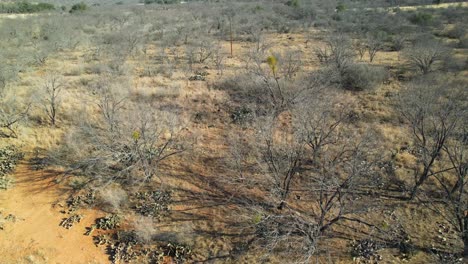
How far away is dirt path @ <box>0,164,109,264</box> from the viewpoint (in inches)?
301

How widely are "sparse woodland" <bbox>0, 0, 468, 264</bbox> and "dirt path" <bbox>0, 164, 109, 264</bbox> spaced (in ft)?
0.84

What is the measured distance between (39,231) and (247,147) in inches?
267

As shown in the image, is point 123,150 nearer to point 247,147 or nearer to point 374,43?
point 247,147

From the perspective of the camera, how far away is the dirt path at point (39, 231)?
7.66 meters

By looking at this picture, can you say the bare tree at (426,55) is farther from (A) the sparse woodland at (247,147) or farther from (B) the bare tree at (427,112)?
(B) the bare tree at (427,112)

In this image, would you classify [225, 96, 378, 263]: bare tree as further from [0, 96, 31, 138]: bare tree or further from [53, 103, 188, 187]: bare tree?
[0, 96, 31, 138]: bare tree

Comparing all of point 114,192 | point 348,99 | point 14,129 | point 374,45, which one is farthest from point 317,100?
point 14,129

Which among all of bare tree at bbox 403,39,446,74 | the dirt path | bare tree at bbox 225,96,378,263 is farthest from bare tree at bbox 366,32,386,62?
the dirt path

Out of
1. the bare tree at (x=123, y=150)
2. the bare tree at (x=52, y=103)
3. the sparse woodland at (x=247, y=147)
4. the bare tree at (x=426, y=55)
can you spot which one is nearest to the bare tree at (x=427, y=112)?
the sparse woodland at (x=247, y=147)

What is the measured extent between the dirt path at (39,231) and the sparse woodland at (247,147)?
26 cm

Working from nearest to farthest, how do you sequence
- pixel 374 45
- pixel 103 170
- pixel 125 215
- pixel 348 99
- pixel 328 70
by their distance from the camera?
pixel 125 215 → pixel 103 170 → pixel 348 99 → pixel 328 70 → pixel 374 45

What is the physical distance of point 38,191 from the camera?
9789 mm

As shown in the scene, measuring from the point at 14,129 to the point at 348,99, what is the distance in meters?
14.4

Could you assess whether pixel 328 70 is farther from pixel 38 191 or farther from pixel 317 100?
pixel 38 191
